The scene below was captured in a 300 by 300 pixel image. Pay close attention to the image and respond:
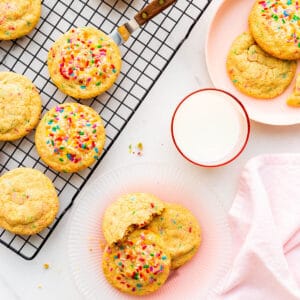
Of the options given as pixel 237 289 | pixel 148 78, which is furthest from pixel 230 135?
pixel 237 289

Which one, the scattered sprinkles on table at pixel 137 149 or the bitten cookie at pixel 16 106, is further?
the scattered sprinkles on table at pixel 137 149

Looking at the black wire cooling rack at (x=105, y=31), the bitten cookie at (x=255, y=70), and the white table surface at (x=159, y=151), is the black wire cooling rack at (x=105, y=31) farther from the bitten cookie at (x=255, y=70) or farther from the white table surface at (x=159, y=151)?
the bitten cookie at (x=255, y=70)

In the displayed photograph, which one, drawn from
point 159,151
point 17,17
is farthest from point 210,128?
point 17,17

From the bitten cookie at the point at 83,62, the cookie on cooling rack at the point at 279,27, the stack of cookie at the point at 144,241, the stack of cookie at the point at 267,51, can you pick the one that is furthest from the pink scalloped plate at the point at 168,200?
the cookie on cooling rack at the point at 279,27

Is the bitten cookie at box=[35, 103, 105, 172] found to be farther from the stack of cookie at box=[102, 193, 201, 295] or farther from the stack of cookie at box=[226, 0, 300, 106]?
the stack of cookie at box=[226, 0, 300, 106]

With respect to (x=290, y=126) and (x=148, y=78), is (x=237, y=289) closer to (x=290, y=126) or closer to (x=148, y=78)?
(x=290, y=126)
